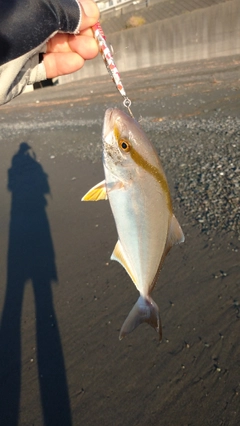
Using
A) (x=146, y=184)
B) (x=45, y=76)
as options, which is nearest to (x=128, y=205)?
(x=146, y=184)

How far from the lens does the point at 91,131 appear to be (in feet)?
39.7

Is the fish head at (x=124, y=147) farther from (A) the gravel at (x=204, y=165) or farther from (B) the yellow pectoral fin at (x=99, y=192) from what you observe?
(A) the gravel at (x=204, y=165)

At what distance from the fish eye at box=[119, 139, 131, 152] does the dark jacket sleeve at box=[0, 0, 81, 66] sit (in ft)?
3.63

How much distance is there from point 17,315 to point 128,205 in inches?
140

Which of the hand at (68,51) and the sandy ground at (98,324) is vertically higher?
the hand at (68,51)

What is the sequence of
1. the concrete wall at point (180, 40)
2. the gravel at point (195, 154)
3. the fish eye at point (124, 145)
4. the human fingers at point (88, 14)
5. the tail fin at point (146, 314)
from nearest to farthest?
1. the fish eye at point (124, 145)
2. the tail fin at point (146, 314)
3. the human fingers at point (88, 14)
4. the gravel at point (195, 154)
5. the concrete wall at point (180, 40)

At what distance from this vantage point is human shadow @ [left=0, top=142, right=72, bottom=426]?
3.98 m

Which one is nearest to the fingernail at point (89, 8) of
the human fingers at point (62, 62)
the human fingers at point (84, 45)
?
the human fingers at point (84, 45)

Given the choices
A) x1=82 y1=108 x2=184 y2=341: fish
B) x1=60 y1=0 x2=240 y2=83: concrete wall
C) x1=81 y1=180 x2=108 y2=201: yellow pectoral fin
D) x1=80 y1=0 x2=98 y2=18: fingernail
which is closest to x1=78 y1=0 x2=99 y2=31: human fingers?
x1=80 y1=0 x2=98 y2=18: fingernail

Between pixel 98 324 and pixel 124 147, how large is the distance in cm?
315

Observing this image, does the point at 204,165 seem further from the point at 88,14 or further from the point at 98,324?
the point at 88,14

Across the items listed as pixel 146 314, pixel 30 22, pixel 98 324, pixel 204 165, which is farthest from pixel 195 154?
pixel 146 314

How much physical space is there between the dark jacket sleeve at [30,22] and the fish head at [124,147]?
0.93 m

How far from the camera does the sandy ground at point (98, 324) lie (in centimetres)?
379
